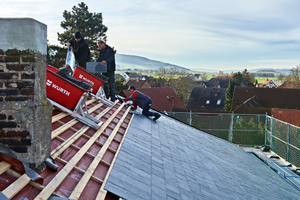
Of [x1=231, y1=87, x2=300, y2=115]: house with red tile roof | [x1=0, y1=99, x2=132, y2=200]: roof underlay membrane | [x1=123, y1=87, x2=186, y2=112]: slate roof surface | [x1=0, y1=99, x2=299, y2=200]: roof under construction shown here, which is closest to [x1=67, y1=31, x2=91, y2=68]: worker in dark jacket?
[x1=0, y1=99, x2=299, y2=200]: roof under construction

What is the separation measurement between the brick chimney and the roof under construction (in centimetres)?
25

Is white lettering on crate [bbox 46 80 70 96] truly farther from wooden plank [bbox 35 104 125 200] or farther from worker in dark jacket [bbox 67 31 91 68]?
worker in dark jacket [bbox 67 31 91 68]

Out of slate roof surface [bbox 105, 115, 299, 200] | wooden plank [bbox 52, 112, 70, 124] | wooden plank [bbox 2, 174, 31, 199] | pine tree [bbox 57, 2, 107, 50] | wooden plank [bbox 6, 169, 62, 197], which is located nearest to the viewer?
wooden plank [bbox 2, 174, 31, 199]

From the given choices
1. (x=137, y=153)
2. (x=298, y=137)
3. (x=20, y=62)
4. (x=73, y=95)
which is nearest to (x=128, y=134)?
(x=137, y=153)

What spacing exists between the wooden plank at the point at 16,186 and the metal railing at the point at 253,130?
16.7 meters

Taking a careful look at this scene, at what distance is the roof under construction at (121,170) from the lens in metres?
2.86

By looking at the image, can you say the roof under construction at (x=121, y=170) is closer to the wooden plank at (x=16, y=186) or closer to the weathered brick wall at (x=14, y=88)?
the wooden plank at (x=16, y=186)

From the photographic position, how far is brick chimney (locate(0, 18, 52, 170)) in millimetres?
2908

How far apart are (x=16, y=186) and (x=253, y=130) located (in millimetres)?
19861

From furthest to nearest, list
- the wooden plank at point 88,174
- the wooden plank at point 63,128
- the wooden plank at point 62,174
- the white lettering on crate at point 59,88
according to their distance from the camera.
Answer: the white lettering on crate at point 59,88 < the wooden plank at point 63,128 < the wooden plank at point 88,174 < the wooden plank at point 62,174

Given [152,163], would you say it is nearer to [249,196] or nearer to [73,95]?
[73,95]

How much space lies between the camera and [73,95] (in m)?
4.98

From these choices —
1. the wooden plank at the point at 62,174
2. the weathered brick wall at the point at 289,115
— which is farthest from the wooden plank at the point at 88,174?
the weathered brick wall at the point at 289,115

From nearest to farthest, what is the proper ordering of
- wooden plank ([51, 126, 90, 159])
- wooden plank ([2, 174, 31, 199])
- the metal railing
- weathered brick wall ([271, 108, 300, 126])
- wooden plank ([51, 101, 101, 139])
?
A: wooden plank ([2, 174, 31, 199])
wooden plank ([51, 126, 90, 159])
wooden plank ([51, 101, 101, 139])
the metal railing
weathered brick wall ([271, 108, 300, 126])
